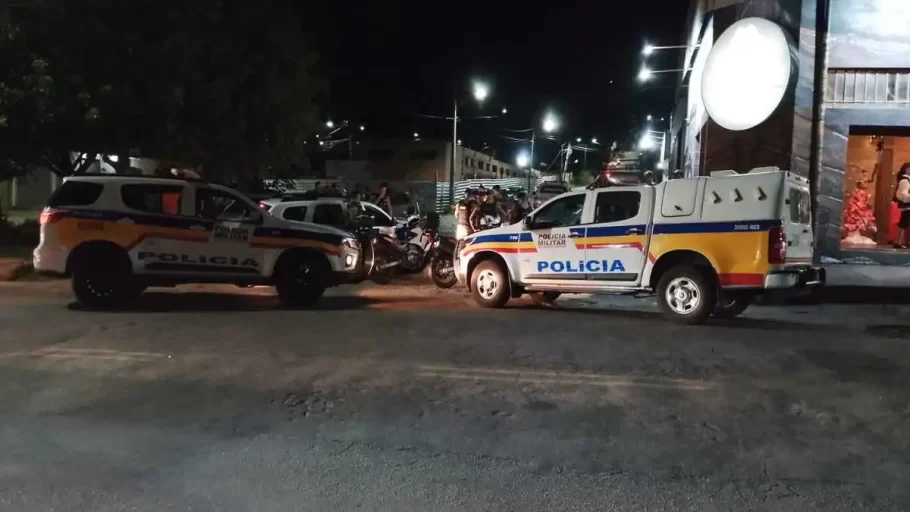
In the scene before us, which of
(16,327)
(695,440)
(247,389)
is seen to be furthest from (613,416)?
(16,327)

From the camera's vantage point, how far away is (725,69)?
52.5ft

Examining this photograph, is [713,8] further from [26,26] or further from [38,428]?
[38,428]

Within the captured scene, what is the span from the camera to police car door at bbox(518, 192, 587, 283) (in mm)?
11461

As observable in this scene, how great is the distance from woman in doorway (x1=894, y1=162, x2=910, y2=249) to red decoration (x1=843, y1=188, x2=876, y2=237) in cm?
54

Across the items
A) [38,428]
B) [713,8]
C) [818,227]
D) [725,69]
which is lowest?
[38,428]

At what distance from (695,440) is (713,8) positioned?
14702mm

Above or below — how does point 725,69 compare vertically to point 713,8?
below

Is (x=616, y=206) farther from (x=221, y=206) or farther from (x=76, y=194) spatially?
(x=76, y=194)

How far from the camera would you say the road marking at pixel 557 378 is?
7219 millimetres

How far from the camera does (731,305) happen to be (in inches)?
449

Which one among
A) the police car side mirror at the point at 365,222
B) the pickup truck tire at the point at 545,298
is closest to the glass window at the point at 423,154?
the police car side mirror at the point at 365,222

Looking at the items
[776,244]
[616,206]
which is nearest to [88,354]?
[616,206]

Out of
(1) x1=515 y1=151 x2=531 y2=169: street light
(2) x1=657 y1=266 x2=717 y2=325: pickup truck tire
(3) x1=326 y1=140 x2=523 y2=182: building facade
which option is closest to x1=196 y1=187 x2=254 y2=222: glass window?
(2) x1=657 y1=266 x2=717 y2=325: pickup truck tire

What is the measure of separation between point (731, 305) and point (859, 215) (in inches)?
293
